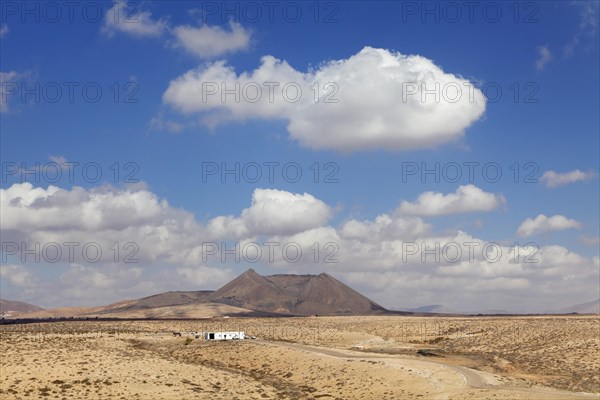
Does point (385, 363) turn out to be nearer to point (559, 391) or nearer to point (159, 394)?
point (559, 391)

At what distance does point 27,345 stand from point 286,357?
33.3 meters

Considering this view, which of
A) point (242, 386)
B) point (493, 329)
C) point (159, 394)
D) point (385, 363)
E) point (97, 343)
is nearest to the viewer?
point (159, 394)

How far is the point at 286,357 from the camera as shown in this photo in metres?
81.4

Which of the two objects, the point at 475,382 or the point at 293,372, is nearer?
the point at 475,382

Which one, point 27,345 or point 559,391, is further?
point 27,345

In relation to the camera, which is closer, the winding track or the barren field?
the winding track

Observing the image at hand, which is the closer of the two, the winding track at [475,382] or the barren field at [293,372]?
the winding track at [475,382]

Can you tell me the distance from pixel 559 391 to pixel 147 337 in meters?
81.8

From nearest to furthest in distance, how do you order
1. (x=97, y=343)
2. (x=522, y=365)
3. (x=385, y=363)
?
1. (x=385, y=363)
2. (x=522, y=365)
3. (x=97, y=343)

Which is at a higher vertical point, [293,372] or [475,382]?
[475,382]

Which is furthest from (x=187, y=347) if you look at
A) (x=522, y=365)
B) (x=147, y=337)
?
(x=522, y=365)

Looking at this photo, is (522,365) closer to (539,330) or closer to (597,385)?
(597,385)

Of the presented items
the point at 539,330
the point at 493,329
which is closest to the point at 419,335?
the point at 493,329

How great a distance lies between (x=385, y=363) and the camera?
6969 centimetres
